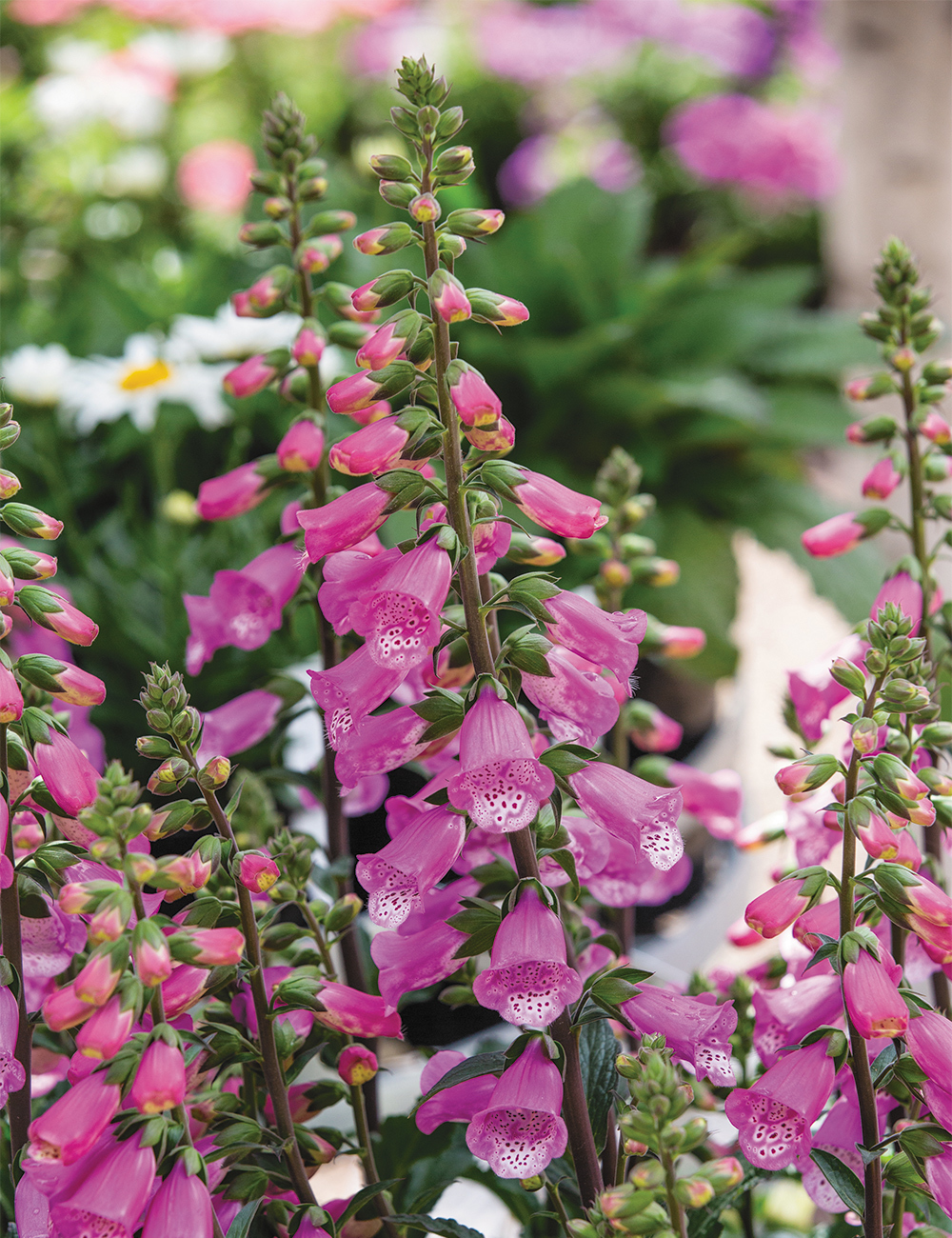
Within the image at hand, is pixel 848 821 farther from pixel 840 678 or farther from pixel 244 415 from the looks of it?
pixel 244 415

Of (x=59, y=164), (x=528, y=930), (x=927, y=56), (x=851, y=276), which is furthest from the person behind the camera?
(x=59, y=164)

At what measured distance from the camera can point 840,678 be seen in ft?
1.46

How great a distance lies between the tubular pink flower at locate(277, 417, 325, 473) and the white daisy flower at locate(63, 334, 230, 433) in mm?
973

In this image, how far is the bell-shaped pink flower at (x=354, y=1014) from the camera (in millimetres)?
475

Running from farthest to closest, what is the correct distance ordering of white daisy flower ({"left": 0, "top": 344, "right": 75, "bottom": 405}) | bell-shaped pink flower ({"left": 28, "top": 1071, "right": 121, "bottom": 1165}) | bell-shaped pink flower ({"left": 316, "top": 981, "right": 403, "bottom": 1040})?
white daisy flower ({"left": 0, "top": 344, "right": 75, "bottom": 405}) < bell-shaped pink flower ({"left": 316, "top": 981, "right": 403, "bottom": 1040}) < bell-shaped pink flower ({"left": 28, "top": 1071, "right": 121, "bottom": 1165})

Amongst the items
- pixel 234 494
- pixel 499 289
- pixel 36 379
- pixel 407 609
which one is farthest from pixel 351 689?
pixel 499 289

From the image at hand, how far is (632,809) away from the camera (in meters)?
0.45

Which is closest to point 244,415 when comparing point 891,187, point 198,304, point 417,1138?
point 198,304

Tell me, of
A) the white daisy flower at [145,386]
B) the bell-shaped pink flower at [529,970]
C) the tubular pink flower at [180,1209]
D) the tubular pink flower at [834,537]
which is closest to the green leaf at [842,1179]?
the bell-shaped pink flower at [529,970]

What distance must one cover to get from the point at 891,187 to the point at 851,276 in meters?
0.20

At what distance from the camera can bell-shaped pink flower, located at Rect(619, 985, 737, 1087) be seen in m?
0.45

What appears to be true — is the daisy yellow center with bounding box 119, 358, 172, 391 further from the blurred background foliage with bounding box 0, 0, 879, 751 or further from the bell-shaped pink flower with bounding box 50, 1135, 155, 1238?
the bell-shaped pink flower with bounding box 50, 1135, 155, 1238

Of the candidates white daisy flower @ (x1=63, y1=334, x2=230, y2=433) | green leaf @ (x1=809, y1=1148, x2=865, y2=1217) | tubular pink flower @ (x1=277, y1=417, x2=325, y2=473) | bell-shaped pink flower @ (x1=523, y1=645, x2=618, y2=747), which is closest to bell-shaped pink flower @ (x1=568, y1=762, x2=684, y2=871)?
bell-shaped pink flower @ (x1=523, y1=645, x2=618, y2=747)

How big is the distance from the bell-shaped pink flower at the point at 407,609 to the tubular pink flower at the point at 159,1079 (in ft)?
0.46
